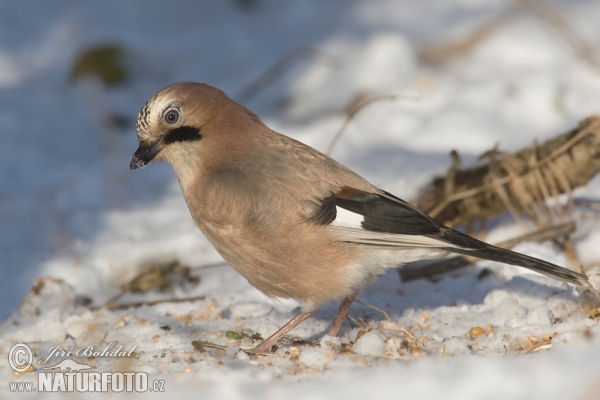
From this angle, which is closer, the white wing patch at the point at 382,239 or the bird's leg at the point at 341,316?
the white wing patch at the point at 382,239

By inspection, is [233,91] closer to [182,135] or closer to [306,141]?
[306,141]

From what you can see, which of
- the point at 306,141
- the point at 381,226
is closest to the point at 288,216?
the point at 381,226

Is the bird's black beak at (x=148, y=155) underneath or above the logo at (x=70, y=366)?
above

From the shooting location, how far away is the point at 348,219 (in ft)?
13.0

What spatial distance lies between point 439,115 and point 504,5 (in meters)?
2.02

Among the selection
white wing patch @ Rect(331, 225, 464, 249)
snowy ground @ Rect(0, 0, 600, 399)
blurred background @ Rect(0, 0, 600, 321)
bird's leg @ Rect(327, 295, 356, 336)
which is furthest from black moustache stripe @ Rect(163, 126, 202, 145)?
blurred background @ Rect(0, 0, 600, 321)

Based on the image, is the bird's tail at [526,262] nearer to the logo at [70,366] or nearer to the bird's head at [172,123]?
the bird's head at [172,123]

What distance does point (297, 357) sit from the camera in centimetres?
376

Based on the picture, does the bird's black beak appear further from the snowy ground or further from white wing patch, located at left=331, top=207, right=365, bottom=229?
white wing patch, located at left=331, top=207, right=365, bottom=229

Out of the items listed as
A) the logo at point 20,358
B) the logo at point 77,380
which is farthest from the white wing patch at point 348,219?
the logo at point 20,358

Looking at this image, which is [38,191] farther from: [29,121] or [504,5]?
[504,5]

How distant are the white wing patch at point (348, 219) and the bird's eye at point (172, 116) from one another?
0.95 meters

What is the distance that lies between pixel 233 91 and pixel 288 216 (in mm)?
3875

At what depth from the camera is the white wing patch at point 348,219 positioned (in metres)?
3.95
